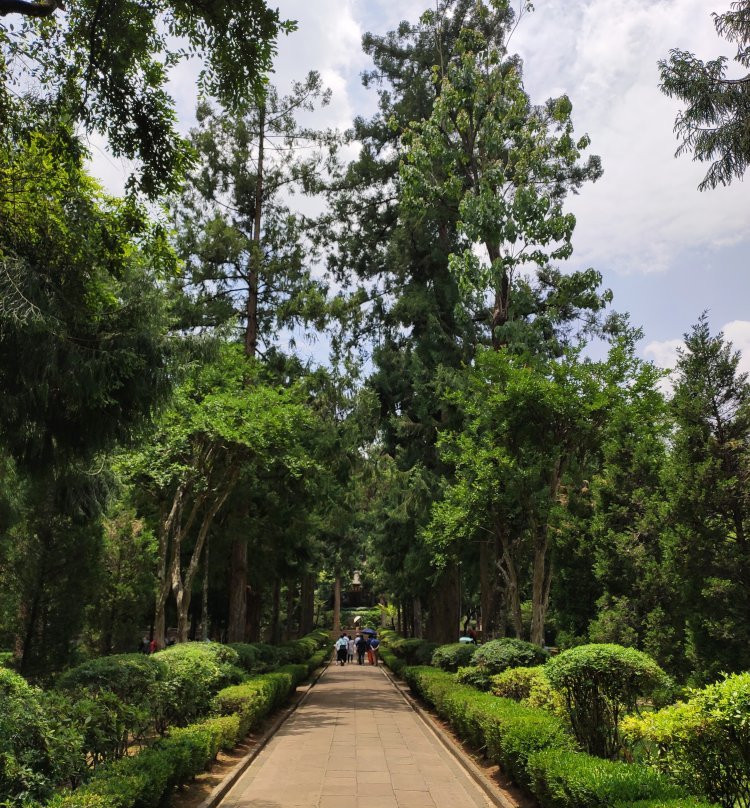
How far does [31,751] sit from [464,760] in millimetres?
6733

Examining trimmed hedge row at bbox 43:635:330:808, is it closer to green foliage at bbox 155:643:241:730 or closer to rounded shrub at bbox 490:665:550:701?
green foliage at bbox 155:643:241:730

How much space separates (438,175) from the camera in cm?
1916

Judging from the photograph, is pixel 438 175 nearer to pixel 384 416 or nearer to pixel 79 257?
pixel 384 416

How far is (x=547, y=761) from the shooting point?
6.26 meters

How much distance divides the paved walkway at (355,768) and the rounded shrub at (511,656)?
1675 mm

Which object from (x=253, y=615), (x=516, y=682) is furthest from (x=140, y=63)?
(x=253, y=615)

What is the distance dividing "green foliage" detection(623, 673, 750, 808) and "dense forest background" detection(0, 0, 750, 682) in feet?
20.7

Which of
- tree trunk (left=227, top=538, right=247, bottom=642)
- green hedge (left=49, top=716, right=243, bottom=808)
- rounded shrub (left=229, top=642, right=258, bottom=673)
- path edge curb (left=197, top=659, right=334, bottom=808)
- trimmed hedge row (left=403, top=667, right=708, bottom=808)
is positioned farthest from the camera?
tree trunk (left=227, top=538, right=247, bottom=642)

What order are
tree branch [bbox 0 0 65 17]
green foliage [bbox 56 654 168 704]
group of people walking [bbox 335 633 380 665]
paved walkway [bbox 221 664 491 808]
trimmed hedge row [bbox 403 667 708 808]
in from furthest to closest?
group of people walking [bbox 335 633 380 665]
green foliage [bbox 56 654 168 704]
paved walkway [bbox 221 664 491 808]
tree branch [bbox 0 0 65 17]
trimmed hedge row [bbox 403 667 708 808]

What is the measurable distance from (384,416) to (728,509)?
12.0 meters

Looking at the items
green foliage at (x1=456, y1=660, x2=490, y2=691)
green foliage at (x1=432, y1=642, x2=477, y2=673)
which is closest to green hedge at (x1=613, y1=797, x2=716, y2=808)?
green foliage at (x1=456, y1=660, x2=490, y2=691)

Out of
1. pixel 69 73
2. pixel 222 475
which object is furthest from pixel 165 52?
pixel 222 475

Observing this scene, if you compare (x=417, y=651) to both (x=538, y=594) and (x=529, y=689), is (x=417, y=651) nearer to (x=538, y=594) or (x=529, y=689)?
(x=538, y=594)

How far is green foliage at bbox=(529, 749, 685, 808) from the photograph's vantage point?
4.76m
